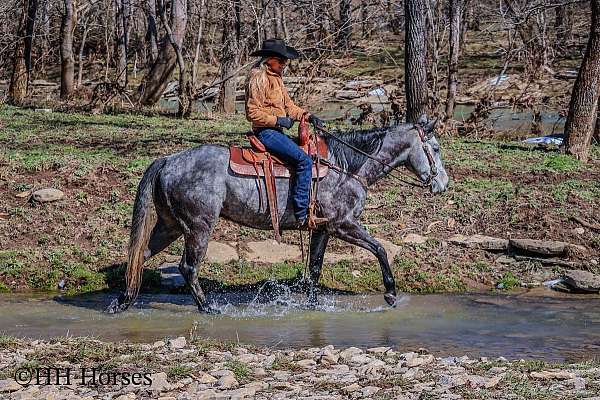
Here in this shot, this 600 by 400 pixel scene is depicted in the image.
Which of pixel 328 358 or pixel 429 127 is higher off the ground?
pixel 429 127

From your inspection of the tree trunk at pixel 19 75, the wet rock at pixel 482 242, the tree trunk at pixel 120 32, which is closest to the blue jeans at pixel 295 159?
the wet rock at pixel 482 242

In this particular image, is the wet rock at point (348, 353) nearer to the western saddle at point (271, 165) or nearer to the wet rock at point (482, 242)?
the western saddle at point (271, 165)

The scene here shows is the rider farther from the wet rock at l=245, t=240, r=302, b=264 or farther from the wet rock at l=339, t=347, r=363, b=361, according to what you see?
the wet rock at l=339, t=347, r=363, b=361

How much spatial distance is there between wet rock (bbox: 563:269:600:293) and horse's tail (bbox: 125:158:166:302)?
538cm

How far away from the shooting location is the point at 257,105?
10711 millimetres

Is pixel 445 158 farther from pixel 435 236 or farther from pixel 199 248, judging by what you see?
pixel 199 248

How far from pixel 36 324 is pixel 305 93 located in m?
14.1

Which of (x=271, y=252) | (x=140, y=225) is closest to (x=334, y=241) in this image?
(x=271, y=252)

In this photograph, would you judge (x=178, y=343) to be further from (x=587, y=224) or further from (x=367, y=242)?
(x=587, y=224)

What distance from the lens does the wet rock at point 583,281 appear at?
12125mm

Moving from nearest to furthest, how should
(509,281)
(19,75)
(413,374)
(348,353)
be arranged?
(413,374), (348,353), (509,281), (19,75)

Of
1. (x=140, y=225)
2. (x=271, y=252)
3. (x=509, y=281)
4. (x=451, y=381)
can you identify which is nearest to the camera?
(x=451, y=381)

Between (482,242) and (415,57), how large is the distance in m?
7.00

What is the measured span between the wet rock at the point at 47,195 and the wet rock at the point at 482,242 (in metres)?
5.67
